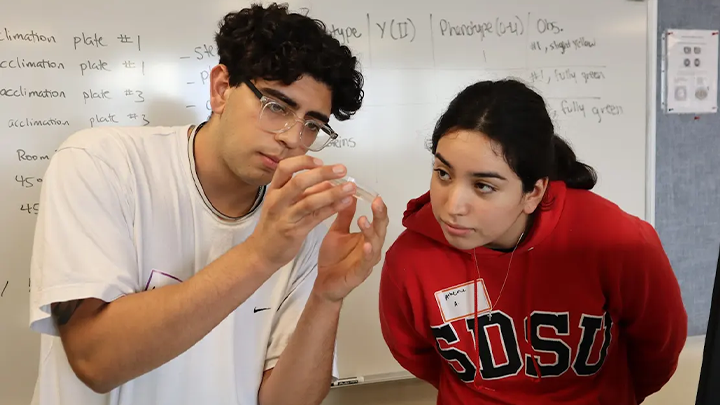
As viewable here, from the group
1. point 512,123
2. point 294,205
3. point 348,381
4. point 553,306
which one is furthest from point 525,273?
point 348,381

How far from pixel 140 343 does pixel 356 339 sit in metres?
0.89

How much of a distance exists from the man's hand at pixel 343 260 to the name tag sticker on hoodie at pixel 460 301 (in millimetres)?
278

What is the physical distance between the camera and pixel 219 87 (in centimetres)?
97

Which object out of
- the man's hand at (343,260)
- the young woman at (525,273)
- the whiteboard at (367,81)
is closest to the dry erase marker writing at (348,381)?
the whiteboard at (367,81)

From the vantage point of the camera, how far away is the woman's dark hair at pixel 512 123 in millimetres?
934

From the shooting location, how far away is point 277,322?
1.04 meters

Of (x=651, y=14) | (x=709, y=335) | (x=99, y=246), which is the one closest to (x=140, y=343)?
(x=99, y=246)

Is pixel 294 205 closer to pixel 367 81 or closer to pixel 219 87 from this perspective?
pixel 219 87

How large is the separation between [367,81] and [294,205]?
0.86 metres

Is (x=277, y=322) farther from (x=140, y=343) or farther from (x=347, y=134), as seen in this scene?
(x=347, y=134)

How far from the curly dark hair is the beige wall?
98 centimetres

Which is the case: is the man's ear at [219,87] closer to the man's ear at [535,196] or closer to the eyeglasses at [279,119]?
the eyeglasses at [279,119]

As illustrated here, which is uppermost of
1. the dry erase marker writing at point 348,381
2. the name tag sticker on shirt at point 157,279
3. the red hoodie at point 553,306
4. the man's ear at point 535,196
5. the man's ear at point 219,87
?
the man's ear at point 219,87

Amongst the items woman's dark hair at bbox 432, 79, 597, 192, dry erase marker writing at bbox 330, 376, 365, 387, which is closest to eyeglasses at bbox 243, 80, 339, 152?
woman's dark hair at bbox 432, 79, 597, 192
